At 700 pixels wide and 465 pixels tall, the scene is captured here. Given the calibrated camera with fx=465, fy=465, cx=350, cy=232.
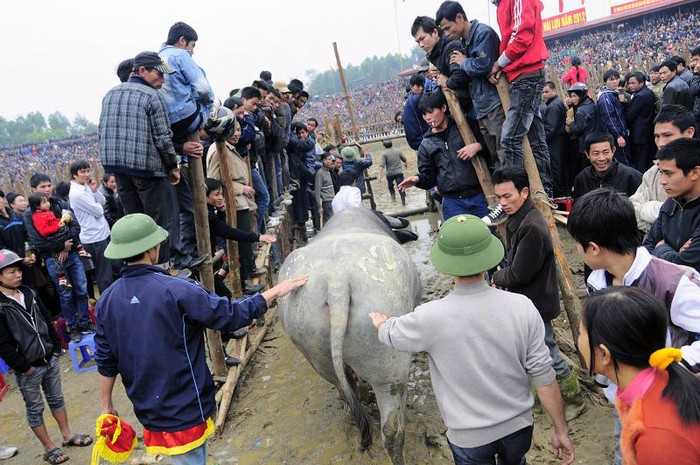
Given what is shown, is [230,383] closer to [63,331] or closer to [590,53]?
[63,331]

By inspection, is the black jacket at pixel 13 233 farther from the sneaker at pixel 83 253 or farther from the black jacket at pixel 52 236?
the sneaker at pixel 83 253

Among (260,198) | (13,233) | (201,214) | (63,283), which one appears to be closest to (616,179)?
(201,214)

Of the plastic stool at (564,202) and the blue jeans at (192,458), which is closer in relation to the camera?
the blue jeans at (192,458)

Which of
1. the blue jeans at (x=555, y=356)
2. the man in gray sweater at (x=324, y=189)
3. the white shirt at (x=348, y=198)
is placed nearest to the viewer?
the blue jeans at (x=555, y=356)

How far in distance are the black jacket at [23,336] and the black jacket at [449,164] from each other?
12.8 feet

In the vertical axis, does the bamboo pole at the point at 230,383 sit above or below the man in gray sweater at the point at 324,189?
below

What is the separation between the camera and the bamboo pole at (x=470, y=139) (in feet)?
14.7

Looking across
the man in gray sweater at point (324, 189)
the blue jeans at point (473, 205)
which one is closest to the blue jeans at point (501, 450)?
the blue jeans at point (473, 205)

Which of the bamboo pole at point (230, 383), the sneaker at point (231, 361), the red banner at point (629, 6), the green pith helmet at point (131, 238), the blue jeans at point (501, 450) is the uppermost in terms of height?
→ the red banner at point (629, 6)

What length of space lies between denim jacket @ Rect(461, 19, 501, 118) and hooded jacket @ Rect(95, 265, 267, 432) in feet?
9.81

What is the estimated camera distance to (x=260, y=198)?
7262 millimetres

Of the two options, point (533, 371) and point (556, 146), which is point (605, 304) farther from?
point (556, 146)

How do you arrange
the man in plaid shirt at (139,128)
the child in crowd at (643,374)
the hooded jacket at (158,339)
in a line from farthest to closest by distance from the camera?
the man in plaid shirt at (139,128), the hooded jacket at (158,339), the child in crowd at (643,374)

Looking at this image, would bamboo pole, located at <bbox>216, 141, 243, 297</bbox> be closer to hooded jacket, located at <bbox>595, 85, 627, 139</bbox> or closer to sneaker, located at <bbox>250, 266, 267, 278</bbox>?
sneaker, located at <bbox>250, 266, 267, 278</bbox>
